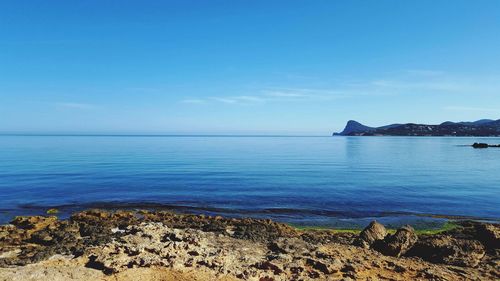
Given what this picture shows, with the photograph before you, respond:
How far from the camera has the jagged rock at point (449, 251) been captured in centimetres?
1391

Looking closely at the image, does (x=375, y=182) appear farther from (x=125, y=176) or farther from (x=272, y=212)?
(x=125, y=176)

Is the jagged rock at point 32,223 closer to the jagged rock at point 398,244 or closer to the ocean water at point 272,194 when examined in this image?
the ocean water at point 272,194

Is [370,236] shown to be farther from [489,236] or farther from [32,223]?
[32,223]

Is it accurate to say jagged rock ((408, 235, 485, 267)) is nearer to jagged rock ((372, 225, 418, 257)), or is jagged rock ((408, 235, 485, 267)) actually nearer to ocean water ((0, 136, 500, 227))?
jagged rock ((372, 225, 418, 257))

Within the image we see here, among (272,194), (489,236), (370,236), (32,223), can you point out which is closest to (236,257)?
(370,236)

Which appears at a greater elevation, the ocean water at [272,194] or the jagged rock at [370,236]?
the jagged rock at [370,236]

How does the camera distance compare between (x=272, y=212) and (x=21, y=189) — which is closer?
(x=272, y=212)

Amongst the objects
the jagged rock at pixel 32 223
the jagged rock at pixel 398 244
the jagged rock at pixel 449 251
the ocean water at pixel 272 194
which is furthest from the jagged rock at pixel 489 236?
the jagged rock at pixel 32 223

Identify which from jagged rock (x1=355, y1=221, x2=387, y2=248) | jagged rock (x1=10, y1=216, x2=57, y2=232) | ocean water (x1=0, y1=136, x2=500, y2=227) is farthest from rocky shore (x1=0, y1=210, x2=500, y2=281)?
ocean water (x1=0, y1=136, x2=500, y2=227)

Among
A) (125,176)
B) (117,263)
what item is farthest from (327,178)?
(117,263)

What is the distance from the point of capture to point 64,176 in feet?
157

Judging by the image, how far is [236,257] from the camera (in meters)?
13.0

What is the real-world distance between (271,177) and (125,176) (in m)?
20.4

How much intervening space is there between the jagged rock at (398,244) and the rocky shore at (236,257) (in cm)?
4
